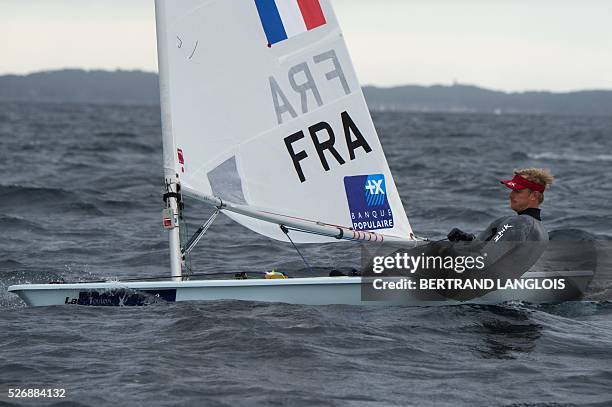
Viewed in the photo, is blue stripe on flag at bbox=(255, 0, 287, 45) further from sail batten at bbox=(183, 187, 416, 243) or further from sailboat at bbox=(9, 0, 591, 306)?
sail batten at bbox=(183, 187, 416, 243)

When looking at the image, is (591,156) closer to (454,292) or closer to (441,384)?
(454,292)

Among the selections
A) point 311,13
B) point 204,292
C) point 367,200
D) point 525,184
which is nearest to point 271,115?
point 311,13

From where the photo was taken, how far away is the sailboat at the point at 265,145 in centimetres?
821

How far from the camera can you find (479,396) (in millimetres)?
6145

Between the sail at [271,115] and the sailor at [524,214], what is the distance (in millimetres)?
1207

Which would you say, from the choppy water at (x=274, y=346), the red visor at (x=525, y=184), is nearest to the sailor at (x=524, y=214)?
the red visor at (x=525, y=184)

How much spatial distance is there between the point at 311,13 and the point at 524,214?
98.7 inches

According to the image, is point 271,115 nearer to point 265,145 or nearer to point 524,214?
point 265,145

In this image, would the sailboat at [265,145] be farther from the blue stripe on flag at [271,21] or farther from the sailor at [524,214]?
the sailor at [524,214]

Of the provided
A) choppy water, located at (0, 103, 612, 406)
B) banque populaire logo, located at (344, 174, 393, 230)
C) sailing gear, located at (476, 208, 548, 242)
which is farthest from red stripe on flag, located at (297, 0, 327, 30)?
choppy water, located at (0, 103, 612, 406)

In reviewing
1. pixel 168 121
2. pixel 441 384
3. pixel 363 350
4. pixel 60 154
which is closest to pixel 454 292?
pixel 363 350

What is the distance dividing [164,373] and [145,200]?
11.8m

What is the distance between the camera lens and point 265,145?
8633mm

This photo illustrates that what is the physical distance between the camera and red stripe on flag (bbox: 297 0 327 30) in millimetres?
8578
